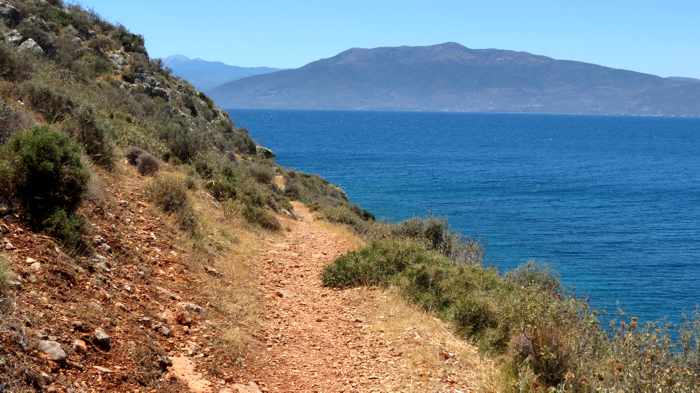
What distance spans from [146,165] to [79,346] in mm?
9015

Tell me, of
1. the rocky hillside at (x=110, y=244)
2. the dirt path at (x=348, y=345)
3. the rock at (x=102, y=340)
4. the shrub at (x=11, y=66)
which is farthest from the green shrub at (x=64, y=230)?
the shrub at (x=11, y=66)

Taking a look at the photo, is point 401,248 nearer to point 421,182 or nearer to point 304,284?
point 304,284

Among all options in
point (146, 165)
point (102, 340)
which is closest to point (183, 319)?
point (102, 340)

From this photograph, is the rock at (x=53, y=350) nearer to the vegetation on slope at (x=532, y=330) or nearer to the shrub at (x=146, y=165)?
the vegetation on slope at (x=532, y=330)

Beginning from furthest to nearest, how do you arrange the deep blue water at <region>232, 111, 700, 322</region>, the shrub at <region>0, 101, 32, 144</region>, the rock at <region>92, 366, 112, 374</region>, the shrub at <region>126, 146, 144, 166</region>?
the deep blue water at <region>232, 111, 700, 322</region> < the shrub at <region>126, 146, 144, 166</region> < the shrub at <region>0, 101, 32, 144</region> < the rock at <region>92, 366, 112, 374</region>

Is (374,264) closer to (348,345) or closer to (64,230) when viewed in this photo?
(348,345)

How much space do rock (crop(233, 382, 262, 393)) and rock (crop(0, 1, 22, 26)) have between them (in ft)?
71.9

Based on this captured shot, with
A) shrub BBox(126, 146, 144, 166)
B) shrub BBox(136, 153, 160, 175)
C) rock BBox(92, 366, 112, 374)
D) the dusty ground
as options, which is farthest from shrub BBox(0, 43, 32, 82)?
rock BBox(92, 366, 112, 374)

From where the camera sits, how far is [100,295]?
7434 mm

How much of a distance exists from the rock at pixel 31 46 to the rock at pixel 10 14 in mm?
2651

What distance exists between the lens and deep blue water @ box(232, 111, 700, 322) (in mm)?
33750

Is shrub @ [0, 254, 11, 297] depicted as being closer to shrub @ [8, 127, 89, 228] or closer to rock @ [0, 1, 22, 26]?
shrub @ [8, 127, 89, 228]

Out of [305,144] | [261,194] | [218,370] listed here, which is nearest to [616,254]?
[261,194]

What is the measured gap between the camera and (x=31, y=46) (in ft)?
68.8
